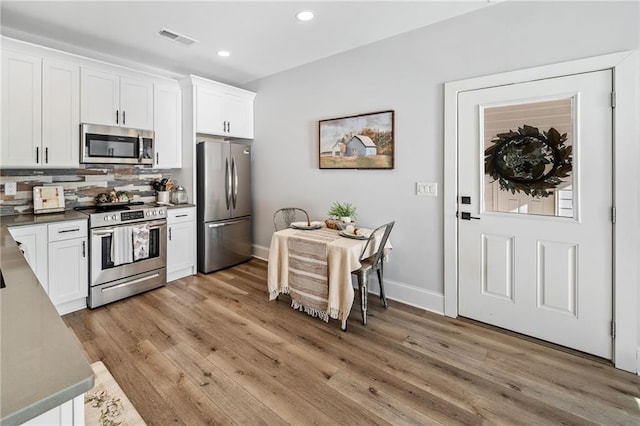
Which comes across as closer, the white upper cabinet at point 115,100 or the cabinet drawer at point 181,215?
the white upper cabinet at point 115,100

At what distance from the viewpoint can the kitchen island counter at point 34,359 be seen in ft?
2.00

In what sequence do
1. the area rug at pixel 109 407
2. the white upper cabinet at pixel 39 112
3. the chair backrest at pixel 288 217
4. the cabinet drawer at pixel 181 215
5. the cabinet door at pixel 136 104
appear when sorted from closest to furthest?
the area rug at pixel 109 407 → the white upper cabinet at pixel 39 112 → the cabinet door at pixel 136 104 → the cabinet drawer at pixel 181 215 → the chair backrest at pixel 288 217

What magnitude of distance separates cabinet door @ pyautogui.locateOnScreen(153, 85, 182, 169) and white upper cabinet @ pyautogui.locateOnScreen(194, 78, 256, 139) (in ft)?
1.01

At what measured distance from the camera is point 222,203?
13.9 ft

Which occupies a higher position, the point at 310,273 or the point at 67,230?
the point at 67,230

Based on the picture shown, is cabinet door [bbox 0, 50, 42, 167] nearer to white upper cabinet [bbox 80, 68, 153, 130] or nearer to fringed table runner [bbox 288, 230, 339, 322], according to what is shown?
white upper cabinet [bbox 80, 68, 153, 130]

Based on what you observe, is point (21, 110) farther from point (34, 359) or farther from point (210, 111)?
point (34, 359)

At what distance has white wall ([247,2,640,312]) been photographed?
93.1 inches

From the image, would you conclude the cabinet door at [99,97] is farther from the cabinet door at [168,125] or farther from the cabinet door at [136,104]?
the cabinet door at [168,125]

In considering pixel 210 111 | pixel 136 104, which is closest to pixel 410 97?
pixel 210 111

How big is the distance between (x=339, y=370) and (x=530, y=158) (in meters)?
2.23

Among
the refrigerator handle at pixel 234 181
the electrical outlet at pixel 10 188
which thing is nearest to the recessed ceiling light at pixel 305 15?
the refrigerator handle at pixel 234 181

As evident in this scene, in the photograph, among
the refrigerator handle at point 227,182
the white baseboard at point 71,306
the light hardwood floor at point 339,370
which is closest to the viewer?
the light hardwood floor at point 339,370

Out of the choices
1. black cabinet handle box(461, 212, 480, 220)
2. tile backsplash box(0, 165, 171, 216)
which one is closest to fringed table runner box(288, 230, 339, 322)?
black cabinet handle box(461, 212, 480, 220)
